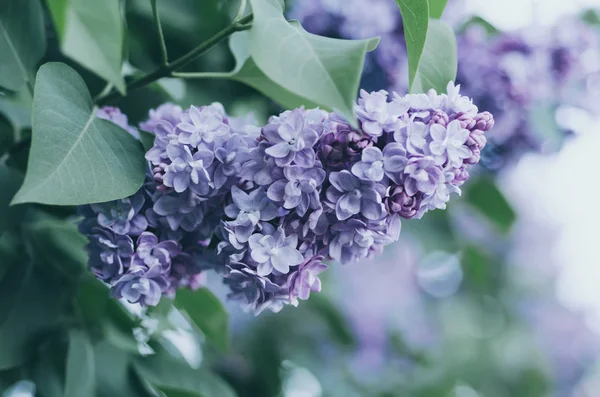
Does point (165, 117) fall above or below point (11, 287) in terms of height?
above

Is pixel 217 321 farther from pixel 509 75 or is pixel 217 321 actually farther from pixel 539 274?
pixel 539 274

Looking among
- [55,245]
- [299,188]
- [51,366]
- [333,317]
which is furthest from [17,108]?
[333,317]

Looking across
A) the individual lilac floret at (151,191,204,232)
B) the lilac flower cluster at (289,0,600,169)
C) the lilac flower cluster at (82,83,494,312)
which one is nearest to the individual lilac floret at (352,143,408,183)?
the lilac flower cluster at (82,83,494,312)

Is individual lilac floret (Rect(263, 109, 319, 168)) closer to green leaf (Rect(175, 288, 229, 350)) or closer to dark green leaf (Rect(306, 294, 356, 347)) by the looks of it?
green leaf (Rect(175, 288, 229, 350))

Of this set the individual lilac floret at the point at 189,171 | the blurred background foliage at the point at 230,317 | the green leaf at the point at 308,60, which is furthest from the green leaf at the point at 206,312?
the green leaf at the point at 308,60

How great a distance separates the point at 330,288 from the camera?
3.51 feet

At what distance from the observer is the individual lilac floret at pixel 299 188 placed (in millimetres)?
431

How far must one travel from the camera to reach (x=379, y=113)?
43 cm

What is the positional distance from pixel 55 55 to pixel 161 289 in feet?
0.96

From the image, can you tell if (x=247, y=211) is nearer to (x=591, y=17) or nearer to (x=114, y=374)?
(x=114, y=374)

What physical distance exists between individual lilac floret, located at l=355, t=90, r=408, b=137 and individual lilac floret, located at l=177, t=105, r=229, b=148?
0.10 metres

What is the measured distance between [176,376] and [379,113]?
367mm

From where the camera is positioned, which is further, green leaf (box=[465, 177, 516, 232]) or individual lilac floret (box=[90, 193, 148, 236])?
green leaf (box=[465, 177, 516, 232])

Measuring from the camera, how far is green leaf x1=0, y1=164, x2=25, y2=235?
1.73ft
